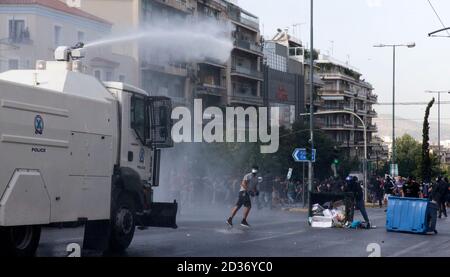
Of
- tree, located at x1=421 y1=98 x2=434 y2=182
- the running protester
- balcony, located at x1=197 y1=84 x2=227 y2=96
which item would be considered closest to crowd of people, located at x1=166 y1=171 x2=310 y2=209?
tree, located at x1=421 y1=98 x2=434 y2=182

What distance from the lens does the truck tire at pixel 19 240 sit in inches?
382

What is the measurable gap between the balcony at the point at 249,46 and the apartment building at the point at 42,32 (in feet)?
101

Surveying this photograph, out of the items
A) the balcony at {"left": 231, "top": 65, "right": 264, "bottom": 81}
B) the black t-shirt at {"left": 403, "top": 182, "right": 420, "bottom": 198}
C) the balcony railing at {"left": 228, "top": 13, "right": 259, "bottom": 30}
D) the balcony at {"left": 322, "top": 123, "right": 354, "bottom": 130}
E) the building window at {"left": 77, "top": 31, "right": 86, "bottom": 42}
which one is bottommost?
the black t-shirt at {"left": 403, "top": 182, "right": 420, "bottom": 198}

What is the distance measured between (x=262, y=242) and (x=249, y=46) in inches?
2455

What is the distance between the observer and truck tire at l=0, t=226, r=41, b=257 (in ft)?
31.9

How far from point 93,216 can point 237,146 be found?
34.9 meters

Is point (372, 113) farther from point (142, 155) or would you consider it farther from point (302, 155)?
point (142, 155)

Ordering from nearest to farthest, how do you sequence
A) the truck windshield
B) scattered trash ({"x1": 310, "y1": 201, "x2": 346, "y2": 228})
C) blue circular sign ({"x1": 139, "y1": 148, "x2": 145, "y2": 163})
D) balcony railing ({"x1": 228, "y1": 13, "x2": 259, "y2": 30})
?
the truck windshield < blue circular sign ({"x1": 139, "y1": 148, "x2": 145, "y2": 163}) < scattered trash ({"x1": 310, "y1": 201, "x2": 346, "y2": 228}) < balcony railing ({"x1": 228, "y1": 13, "x2": 259, "y2": 30})

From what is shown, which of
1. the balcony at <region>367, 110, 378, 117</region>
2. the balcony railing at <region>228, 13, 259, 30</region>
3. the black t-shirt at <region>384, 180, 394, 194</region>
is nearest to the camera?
the black t-shirt at <region>384, 180, 394, 194</region>

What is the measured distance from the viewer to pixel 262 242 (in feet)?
47.3

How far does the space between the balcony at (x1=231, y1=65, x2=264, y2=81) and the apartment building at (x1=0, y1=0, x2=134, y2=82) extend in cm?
2895

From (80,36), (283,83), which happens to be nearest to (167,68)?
(80,36)

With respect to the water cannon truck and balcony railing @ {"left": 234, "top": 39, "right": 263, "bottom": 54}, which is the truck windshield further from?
balcony railing @ {"left": 234, "top": 39, "right": 263, "bottom": 54}

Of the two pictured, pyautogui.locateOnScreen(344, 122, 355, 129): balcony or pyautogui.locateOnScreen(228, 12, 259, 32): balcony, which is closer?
pyautogui.locateOnScreen(228, 12, 259, 32): balcony
